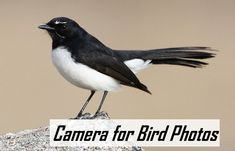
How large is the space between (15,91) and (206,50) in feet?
25.2

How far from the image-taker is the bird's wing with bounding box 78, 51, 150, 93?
9.53 m

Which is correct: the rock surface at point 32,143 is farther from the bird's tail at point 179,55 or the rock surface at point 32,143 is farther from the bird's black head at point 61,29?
the bird's tail at point 179,55

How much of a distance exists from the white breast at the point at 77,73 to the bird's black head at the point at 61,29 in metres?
0.15

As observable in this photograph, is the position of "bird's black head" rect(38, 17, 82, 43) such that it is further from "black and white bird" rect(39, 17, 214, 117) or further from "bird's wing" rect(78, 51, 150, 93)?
"bird's wing" rect(78, 51, 150, 93)

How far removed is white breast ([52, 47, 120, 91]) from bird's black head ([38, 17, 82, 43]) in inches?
6.0

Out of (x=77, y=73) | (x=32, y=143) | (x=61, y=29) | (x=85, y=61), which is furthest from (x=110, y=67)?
(x=32, y=143)

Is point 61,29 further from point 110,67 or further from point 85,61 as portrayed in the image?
point 110,67

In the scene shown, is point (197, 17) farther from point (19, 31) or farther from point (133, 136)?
point (133, 136)

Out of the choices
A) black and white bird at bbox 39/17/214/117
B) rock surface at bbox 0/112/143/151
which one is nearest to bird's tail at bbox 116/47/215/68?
black and white bird at bbox 39/17/214/117

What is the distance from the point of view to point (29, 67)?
1930 centimetres

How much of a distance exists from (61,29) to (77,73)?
0.55 metres

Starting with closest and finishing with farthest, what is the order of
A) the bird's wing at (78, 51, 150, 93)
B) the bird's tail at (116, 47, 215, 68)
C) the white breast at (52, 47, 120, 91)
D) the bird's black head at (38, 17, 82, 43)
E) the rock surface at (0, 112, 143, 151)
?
the rock surface at (0, 112, 143, 151) < the white breast at (52, 47, 120, 91) < the bird's wing at (78, 51, 150, 93) < the bird's black head at (38, 17, 82, 43) < the bird's tail at (116, 47, 215, 68)

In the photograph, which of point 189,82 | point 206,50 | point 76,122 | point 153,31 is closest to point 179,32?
point 153,31

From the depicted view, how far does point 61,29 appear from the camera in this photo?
9.67 metres
